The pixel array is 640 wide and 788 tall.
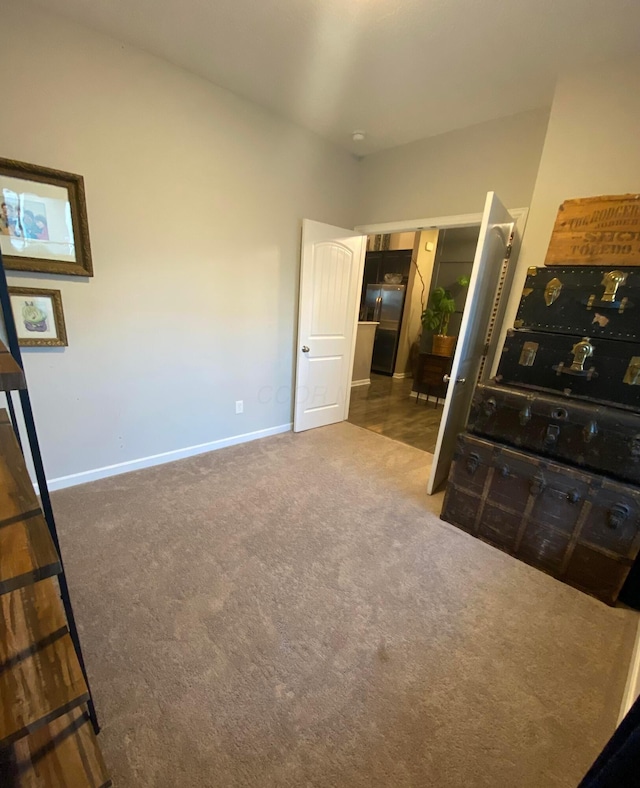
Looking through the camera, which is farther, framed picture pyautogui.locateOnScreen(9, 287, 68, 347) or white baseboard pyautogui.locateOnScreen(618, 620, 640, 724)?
framed picture pyautogui.locateOnScreen(9, 287, 68, 347)

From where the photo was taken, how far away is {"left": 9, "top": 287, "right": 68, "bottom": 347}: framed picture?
1896 mm

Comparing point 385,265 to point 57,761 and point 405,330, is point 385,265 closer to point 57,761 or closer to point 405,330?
point 405,330

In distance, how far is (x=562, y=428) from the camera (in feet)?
5.58

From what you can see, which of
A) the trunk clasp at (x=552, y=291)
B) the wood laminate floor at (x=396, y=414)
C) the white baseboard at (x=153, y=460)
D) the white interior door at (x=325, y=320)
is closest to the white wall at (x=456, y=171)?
the white interior door at (x=325, y=320)

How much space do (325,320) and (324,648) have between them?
2598mm

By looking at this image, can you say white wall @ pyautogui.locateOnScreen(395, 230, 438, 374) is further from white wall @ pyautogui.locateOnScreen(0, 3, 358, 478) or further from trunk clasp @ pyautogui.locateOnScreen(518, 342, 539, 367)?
trunk clasp @ pyautogui.locateOnScreen(518, 342, 539, 367)

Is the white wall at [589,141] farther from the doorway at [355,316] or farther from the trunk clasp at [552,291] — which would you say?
the trunk clasp at [552,291]

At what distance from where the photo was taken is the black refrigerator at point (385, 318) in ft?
19.6

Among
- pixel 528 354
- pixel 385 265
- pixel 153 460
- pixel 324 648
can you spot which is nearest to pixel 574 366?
pixel 528 354

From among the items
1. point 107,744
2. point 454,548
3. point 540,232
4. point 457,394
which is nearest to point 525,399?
point 457,394

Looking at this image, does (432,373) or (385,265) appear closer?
(432,373)

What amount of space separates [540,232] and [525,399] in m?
1.08

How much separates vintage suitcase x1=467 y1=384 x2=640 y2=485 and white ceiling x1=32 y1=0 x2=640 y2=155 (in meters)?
1.74

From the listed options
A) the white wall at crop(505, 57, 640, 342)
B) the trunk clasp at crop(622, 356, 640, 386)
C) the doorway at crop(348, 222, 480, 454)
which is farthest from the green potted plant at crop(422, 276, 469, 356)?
the trunk clasp at crop(622, 356, 640, 386)
